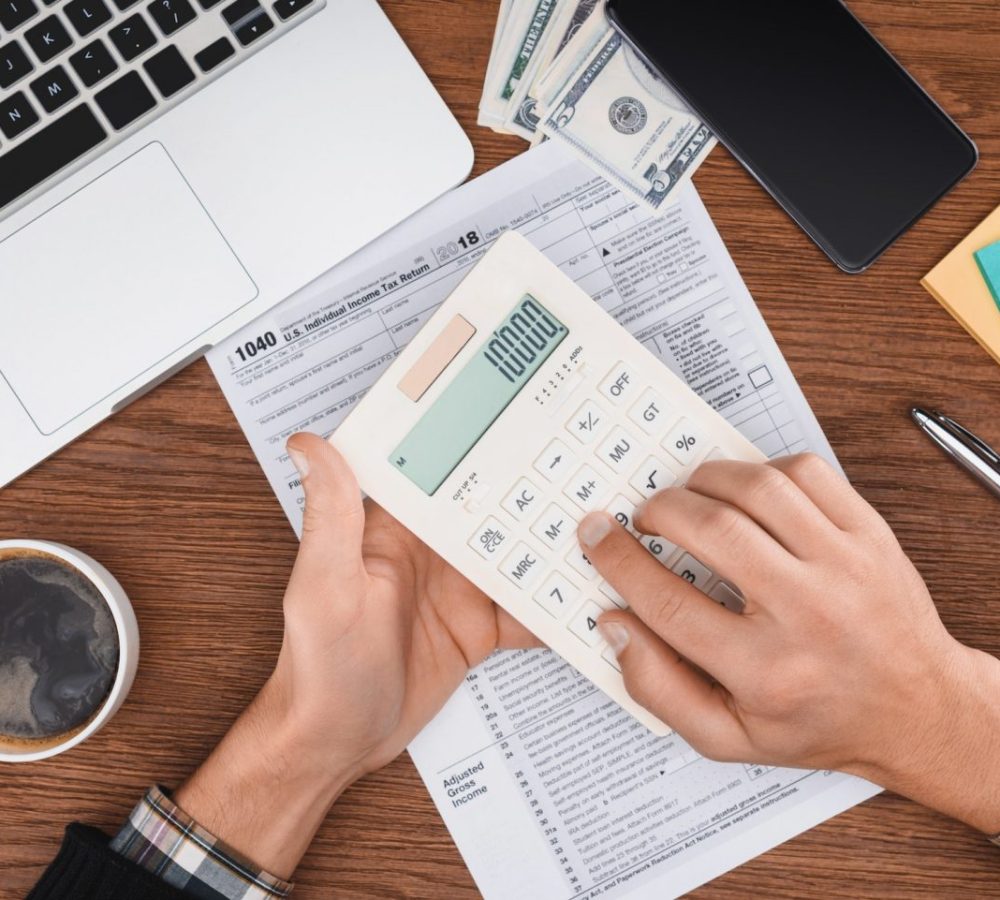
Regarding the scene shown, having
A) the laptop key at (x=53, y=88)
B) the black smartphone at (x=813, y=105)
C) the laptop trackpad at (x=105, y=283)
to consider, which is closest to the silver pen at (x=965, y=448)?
the black smartphone at (x=813, y=105)

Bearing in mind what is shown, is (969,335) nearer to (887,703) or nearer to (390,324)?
(887,703)

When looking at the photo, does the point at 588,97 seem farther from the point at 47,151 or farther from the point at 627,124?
the point at 47,151

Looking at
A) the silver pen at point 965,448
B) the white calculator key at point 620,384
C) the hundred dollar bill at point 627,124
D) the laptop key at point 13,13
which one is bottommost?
the silver pen at point 965,448

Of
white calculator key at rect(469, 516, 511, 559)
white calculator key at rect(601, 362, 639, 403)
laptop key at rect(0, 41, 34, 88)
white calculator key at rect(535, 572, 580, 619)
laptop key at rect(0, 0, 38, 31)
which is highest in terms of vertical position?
laptop key at rect(0, 0, 38, 31)

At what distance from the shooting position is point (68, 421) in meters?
0.49

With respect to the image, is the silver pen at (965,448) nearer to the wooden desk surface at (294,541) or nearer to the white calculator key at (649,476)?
the wooden desk surface at (294,541)

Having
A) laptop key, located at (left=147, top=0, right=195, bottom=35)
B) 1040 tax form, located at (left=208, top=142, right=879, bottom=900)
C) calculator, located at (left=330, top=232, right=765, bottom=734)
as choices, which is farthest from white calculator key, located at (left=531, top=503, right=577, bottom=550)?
laptop key, located at (left=147, top=0, right=195, bottom=35)

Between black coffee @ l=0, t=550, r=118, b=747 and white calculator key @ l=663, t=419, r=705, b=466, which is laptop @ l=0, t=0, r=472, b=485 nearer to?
black coffee @ l=0, t=550, r=118, b=747

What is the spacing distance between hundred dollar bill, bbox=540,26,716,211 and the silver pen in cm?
21

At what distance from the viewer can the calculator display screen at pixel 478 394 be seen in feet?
1.49

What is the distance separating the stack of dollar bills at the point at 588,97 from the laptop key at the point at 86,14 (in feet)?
0.70

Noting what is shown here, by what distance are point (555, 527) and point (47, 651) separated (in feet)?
0.96

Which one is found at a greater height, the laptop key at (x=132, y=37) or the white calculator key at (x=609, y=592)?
the laptop key at (x=132, y=37)

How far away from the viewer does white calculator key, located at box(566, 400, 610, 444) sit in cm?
47
